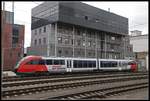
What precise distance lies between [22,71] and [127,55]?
52125mm

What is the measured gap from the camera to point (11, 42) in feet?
181

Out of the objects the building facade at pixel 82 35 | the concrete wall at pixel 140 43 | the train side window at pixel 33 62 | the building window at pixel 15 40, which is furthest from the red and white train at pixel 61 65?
the concrete wall at pixel 140 43

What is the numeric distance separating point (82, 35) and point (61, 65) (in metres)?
31.2

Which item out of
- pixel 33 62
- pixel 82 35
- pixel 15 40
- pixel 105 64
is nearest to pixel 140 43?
pixel 82 35

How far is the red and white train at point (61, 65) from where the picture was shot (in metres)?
30.7

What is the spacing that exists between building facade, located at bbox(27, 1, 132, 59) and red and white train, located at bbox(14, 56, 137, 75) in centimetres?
1248

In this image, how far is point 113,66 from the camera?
4600 centimetres

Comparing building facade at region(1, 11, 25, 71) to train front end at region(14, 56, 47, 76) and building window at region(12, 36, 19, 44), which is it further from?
train front end at region(14, 56, 47, 76)

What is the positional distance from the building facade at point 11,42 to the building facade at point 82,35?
4462 millimetres

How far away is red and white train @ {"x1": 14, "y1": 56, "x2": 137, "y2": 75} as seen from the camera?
30.7 m

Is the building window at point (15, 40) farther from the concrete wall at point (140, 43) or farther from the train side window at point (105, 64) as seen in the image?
the concrete wall at point (140, 43)

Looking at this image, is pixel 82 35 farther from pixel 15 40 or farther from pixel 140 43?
pixel 140 43

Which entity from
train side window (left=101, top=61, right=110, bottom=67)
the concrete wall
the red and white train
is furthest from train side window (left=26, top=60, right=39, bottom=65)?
the concrete wall

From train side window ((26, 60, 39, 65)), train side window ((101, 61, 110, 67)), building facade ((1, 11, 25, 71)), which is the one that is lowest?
train side window ((101, 61, 110, 67))
